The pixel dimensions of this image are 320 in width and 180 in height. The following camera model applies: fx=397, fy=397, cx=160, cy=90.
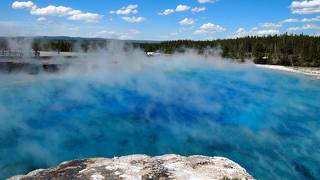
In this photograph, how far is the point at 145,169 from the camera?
11.2 meters

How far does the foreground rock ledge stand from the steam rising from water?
12.2 ft

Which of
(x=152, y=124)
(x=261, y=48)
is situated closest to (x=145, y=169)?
(x=152, y=124)

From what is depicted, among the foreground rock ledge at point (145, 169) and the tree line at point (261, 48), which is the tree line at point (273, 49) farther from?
the foreground rock ledge at point (145, 169)

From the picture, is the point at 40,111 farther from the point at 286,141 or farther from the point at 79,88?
the point at 286,141

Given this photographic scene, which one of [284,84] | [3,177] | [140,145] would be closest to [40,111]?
[140,145]

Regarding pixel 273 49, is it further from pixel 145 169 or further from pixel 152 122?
pixel 145 169

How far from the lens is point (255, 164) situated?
1647 cm

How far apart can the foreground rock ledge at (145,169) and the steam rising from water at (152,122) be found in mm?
3716

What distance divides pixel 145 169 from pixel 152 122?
36.0ft

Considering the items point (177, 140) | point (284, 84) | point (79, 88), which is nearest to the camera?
point (177, 140)

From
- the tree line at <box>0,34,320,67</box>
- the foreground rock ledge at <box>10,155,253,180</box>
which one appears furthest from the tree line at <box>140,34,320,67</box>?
the foreground rock ledge at <box>10,155,253,180</box>

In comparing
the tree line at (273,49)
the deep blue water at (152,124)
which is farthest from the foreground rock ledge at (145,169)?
the tree line at (273,49)

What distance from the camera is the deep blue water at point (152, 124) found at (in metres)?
16.8

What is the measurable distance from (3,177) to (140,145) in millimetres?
6321
